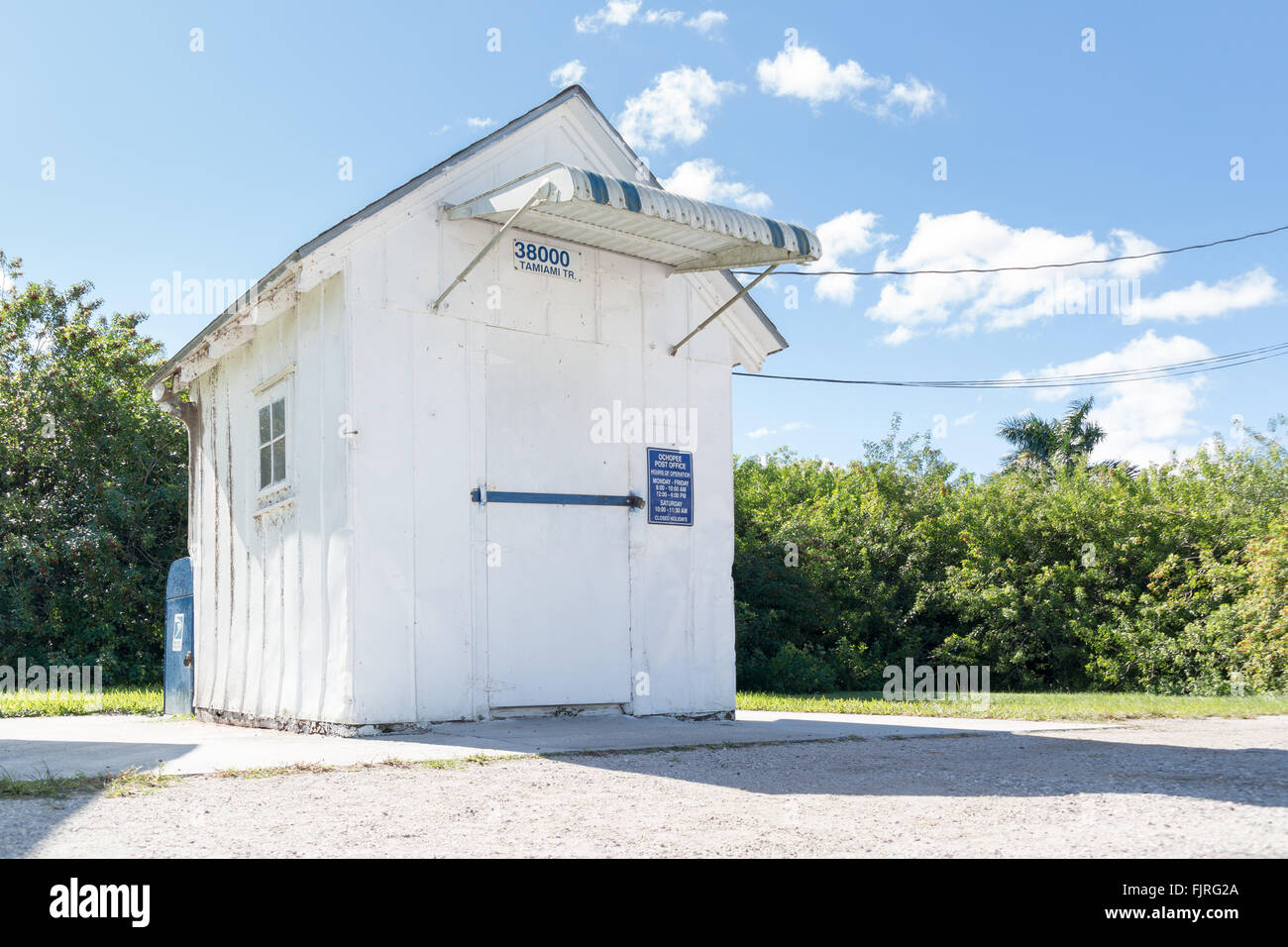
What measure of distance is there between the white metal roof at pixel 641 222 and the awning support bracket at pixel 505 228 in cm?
1

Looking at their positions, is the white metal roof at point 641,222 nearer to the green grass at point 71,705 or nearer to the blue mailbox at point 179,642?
the blue mailbox at point 179,642

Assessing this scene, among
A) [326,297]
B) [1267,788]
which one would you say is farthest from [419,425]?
[1267,788]

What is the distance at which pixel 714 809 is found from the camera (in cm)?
527

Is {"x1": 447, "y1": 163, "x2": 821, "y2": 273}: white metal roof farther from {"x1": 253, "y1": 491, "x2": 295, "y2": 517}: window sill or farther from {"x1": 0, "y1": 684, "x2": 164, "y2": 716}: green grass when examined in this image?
{"x1": 0, "y1": 684, "x2": 164, "y2": 716}: green grass

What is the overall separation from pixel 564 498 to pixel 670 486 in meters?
1.15

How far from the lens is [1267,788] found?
5656 millimetres

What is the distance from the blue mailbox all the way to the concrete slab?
1305mm

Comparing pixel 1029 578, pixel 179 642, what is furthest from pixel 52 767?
pixel 1029 578

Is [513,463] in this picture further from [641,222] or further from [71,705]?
[71,705]

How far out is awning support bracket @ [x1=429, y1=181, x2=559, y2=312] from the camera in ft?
26.1

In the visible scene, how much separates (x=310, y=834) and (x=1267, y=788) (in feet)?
15.5

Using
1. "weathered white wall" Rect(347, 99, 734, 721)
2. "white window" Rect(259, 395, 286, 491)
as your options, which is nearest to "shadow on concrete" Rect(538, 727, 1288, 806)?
"weathered white wall" Rect(347, 99, 734, 721)

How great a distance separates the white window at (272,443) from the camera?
32.9ft
